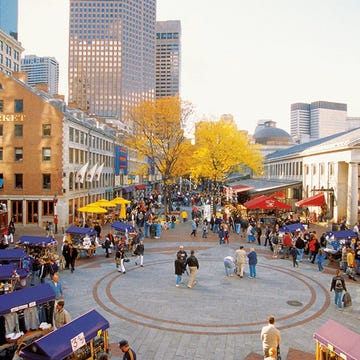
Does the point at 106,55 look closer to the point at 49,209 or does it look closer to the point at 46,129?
the point at 46,129

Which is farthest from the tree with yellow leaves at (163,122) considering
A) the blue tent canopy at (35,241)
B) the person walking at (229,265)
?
the person walking at (229,265)

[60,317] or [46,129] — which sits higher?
[46,129]

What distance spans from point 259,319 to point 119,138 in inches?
2091

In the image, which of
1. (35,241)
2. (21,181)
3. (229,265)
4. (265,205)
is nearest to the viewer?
(229,265)

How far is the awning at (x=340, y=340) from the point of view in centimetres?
799

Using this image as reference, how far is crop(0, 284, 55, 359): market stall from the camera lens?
10.5m

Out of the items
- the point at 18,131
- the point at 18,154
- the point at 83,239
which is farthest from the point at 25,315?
the point at 18,131

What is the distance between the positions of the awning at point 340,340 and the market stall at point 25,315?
7849mm

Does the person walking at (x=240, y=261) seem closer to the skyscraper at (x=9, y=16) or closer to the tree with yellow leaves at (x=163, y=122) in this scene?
the tree with yellow leaves at (x=163, y=122)

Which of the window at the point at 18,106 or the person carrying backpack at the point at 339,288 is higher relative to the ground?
the window at the point at 18,106

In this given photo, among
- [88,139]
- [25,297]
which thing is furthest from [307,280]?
[88,139]

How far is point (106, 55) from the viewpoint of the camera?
175 m

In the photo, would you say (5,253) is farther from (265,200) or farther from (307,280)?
(265,200)

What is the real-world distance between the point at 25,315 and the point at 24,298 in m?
0.54
